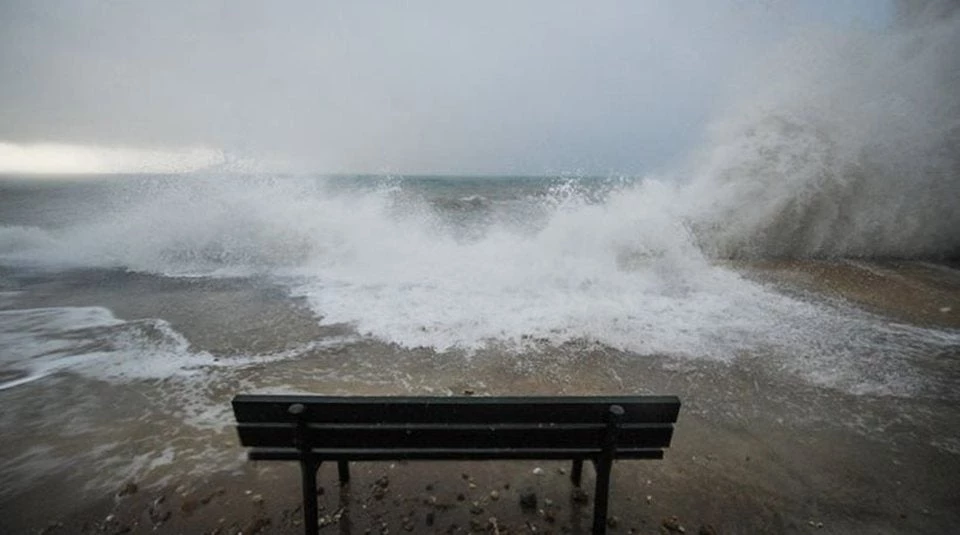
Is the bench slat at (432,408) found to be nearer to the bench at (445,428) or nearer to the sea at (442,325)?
the bench at (445,428)

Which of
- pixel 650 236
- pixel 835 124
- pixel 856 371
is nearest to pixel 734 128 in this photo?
pixel 835 124

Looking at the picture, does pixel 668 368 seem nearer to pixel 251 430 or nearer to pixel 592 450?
pixel 592 450

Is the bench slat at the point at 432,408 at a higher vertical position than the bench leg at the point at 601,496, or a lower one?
higher

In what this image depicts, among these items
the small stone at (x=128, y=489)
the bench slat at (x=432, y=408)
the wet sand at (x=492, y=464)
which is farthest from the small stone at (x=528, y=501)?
the small stone at (x=128, y=489)

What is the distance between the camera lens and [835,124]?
40.8ft

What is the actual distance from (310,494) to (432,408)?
0.92m

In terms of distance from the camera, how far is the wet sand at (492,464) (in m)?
2.94

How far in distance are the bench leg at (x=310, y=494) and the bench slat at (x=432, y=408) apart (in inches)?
11.9

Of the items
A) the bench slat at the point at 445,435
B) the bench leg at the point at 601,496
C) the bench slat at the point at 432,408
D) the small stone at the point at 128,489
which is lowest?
the small stone at the point at 128,489

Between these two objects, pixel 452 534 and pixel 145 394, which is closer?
pixel 452 534

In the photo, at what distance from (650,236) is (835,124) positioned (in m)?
7.40

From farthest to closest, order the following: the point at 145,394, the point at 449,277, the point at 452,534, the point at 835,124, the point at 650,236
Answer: the point at 835,124 < the point at 650,236 < the point at 449,277 < the point at 145,394 < the point at 452,534

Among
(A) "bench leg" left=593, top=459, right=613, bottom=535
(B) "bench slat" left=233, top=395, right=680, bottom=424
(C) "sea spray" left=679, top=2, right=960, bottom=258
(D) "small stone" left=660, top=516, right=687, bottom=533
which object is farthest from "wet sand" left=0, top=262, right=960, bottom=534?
(C) "sea spray" left=679, top=2, right=960, bottom=258

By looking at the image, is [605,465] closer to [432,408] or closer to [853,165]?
[432,408]
